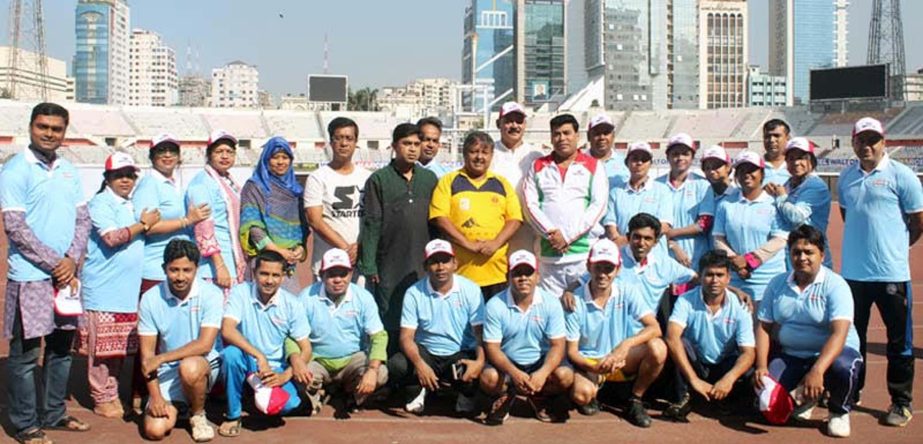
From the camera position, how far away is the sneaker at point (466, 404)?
17.9 feet

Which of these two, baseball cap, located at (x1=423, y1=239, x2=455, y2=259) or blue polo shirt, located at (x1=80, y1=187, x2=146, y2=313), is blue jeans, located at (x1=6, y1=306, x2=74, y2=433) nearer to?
blue polo shirt, located at (x1=80, y1=187, x2=146, y2=313)

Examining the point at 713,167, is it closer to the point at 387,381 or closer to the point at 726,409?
the point at 726,409

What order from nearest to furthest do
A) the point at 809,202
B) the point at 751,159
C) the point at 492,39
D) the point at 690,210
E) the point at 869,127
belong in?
the point at 869,127
the point at 751,159
the point at 809,202
the point at 690,210
the point at 492,39

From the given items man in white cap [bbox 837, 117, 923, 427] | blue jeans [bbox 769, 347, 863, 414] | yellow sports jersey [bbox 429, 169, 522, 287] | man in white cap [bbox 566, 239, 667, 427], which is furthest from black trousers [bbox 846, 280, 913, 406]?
yellow sports jersey [bbox 429, 169, 522, 287]

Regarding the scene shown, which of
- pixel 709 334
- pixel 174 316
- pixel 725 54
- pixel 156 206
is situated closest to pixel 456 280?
pixel 709 334

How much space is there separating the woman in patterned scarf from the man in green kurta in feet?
1.65

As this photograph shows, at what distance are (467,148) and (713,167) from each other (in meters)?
1.82

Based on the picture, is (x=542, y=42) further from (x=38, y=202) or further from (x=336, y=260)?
(x=38, y=202)

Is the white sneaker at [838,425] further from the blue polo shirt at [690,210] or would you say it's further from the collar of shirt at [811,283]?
the blue polo shirt at [690,210]

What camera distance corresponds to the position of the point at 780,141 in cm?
631

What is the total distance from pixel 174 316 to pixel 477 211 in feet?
6.71

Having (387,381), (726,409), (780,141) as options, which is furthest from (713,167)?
(387,381)

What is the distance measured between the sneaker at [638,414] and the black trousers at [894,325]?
1.33 metres

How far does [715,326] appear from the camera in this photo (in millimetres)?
5391
